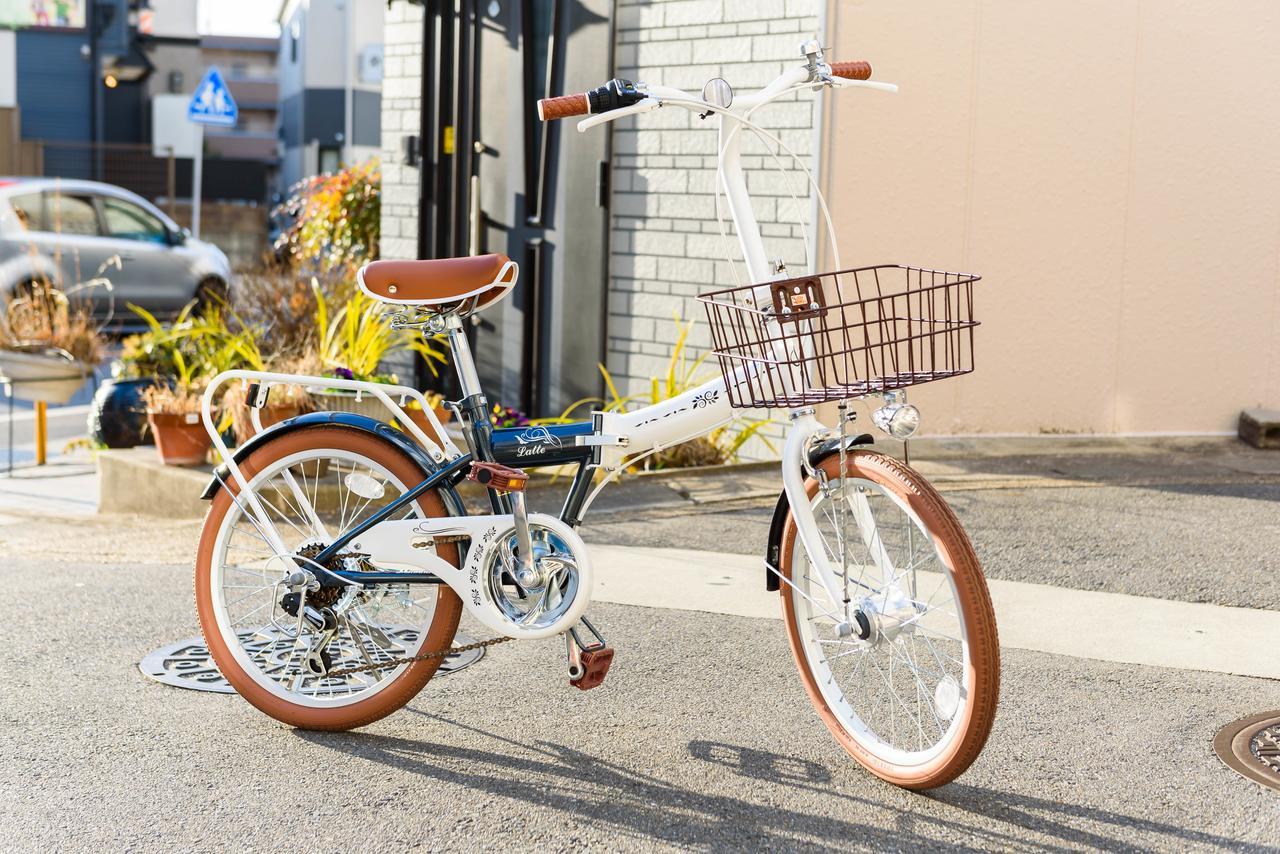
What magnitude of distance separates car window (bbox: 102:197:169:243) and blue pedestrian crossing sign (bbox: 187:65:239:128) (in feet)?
3.85

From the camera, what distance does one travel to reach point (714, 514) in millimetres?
6047

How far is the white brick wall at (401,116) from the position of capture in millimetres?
9086

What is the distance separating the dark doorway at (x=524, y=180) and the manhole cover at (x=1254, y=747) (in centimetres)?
482

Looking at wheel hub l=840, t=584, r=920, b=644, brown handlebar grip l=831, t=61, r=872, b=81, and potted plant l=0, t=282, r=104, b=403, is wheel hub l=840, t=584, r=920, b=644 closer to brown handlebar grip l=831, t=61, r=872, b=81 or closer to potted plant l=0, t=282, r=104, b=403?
brown handlebar grip l=831, t=61, r=872, b=81

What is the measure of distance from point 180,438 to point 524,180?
260 cm

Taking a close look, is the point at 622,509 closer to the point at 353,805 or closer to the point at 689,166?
the point at 689,166

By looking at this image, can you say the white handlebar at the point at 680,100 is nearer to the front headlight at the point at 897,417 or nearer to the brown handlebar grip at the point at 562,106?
the brown handlebar grip at the point at 562,106

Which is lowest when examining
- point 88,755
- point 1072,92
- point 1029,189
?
point 88,755

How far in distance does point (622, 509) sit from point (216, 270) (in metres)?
10.8

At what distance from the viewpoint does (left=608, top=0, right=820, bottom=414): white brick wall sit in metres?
7.07

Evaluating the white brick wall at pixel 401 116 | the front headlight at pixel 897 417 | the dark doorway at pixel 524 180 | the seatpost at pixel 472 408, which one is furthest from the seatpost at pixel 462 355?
the white brick wall at pixel 401 116

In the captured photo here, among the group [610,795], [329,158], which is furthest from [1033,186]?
[329,158]

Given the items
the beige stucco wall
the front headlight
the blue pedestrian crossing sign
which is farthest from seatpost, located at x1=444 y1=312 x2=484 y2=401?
the blue pedestrian crossing sign

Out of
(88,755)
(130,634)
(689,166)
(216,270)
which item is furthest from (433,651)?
(216,270)
